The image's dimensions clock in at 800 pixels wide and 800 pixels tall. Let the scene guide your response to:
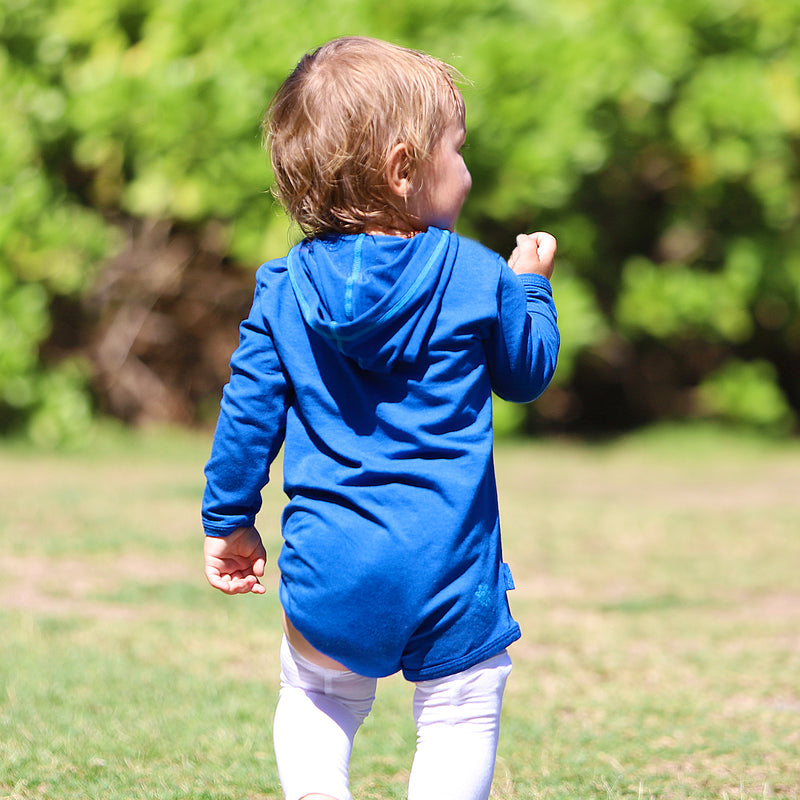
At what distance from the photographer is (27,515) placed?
6.24 metres

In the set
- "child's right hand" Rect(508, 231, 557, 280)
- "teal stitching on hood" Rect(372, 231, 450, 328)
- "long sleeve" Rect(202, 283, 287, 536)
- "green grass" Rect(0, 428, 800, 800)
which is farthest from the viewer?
"green grass" Rect(0, 428, 800, 800)

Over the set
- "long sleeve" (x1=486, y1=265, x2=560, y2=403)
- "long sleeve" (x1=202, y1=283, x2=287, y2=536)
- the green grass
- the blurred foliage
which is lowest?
the green grass

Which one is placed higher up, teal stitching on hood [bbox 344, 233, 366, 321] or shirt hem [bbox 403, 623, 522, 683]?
teal stitching on hood [bbox 344, 233, 366, 321]

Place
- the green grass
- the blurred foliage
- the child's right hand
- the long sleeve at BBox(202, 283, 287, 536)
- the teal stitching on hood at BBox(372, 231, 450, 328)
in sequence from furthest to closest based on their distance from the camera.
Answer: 1. the blurred foliage
2. the green grass
3. the child's right hand
4. the long sleeve at BBox(202, 283, 287, 536)
5. the teal stitching on hood at BBox(372, 231, 450, 328)

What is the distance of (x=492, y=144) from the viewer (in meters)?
8.46

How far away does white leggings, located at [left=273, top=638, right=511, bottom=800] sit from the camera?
6.61 ft

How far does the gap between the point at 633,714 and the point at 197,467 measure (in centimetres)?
540

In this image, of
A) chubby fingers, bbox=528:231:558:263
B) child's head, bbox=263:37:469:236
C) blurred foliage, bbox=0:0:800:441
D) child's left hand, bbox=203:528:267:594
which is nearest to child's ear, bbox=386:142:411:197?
child's head, bbox=263:37:469:236

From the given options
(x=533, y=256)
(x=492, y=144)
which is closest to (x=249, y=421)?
(x=533, y=256)

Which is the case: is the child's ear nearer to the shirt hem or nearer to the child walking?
the child walking

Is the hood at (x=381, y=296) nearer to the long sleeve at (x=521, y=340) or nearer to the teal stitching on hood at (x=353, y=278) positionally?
the teal stitching on hood at (x=353, y=278)

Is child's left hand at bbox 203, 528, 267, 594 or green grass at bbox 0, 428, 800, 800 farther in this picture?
green grass at bbox 0, 428, 800, 800

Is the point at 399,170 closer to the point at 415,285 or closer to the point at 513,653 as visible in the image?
the point at 415,285

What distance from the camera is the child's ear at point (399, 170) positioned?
198 centimetres
